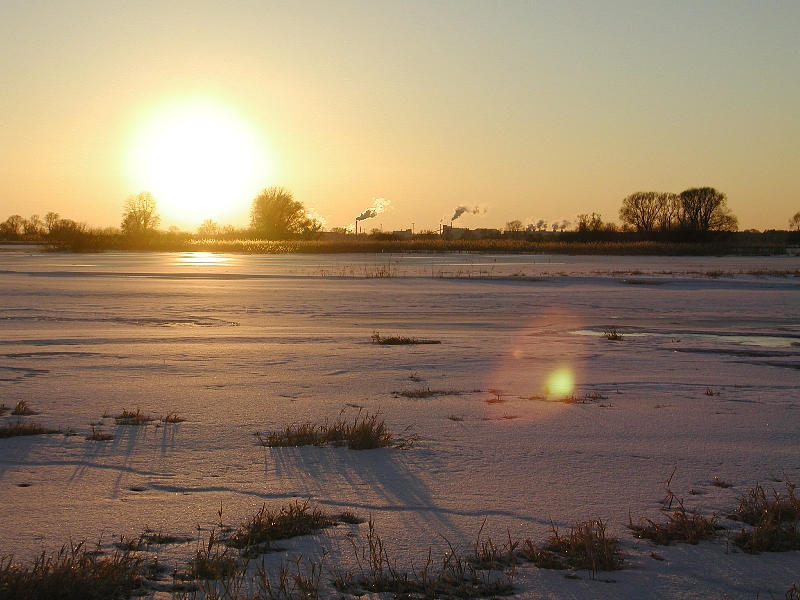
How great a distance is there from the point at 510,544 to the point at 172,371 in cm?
652

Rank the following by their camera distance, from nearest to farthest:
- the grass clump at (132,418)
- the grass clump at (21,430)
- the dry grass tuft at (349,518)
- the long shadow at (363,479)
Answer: the dry grass tuft at (349,518) → the long shadow at (363,479) → the grass clump at (21,430) → the grass clump at (132,418)

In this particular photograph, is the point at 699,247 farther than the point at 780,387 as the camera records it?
Yes

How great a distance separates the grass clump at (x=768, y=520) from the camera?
13.9ft

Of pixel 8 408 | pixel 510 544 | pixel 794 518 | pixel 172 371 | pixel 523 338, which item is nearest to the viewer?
pixel 510 544

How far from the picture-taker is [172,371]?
9.70m

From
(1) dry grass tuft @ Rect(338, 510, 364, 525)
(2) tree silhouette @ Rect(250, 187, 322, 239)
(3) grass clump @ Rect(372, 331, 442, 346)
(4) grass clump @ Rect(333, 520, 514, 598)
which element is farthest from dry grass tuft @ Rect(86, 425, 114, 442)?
(2) tree silhouette @ Rect(250, 187, 322, 239)

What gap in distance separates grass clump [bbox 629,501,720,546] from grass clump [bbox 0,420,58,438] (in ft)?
15.6

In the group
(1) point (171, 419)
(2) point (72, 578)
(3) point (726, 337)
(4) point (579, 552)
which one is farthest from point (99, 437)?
(3) point (726, 337)

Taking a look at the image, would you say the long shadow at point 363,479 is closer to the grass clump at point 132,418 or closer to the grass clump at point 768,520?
the grass clump at point 132,418

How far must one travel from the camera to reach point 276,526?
14.2ft

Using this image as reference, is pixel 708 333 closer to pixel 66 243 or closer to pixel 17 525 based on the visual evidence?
pixel 17 525

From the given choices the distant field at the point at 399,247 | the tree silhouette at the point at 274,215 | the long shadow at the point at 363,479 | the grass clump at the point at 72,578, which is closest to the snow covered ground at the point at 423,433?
the long shadow at the point at 363,479

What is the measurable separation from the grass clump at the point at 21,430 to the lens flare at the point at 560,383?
16.6ft

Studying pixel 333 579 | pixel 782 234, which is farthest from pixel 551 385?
pixel 782 234
